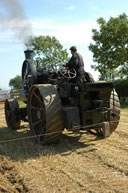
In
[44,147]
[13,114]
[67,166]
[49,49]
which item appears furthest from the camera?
[49,49]

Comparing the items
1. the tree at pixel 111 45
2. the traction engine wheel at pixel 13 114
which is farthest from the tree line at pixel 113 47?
the traction engine wheel at pixel 13 114

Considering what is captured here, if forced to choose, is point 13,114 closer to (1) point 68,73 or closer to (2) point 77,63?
(1) point 68,73

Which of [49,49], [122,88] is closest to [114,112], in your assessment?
[122,88]

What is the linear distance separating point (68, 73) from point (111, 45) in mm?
17003

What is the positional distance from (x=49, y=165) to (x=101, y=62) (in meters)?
19.3

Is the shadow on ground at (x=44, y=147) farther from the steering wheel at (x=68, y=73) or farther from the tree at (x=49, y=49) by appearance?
the tree at (x=49, y=49)

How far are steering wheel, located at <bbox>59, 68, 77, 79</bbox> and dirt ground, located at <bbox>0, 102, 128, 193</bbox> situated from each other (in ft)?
5.29

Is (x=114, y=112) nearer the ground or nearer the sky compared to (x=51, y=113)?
nearer the ground

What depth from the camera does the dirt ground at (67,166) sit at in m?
3.30

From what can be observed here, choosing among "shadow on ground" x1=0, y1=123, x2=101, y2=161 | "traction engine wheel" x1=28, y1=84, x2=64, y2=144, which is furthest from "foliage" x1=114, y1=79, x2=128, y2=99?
"traction engine wheel" x1=28, y1=84, x2=64, y2=144

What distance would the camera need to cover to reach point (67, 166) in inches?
161

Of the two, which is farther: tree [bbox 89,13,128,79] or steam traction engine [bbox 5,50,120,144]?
tree [bbox 89,13,128,79]

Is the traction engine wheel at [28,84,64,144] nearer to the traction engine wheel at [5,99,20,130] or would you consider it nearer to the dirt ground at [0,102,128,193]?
the dirt ground at [0,102,128,193]

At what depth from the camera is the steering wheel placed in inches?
219
